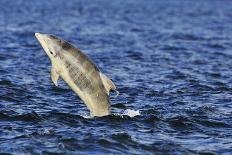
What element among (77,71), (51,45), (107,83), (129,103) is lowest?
(129,103)

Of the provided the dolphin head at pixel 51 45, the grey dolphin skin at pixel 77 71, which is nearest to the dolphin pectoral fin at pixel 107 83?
the grey dolphin skin at pixel 77 71

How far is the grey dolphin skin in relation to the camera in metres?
16.9

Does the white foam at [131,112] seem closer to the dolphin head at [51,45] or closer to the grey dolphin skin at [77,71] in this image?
the grey dolphin skin at [77,71]

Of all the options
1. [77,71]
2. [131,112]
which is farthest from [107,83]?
[131,112]

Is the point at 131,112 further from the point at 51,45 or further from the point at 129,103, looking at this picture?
the point at 51,45

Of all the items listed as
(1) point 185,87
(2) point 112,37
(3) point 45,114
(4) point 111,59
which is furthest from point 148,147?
(2) point 112,37

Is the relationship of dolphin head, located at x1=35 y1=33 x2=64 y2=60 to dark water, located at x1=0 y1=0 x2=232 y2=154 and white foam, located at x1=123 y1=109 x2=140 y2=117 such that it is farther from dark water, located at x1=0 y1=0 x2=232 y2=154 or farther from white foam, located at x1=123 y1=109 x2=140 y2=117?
white foam, located at x1=123 y1=109 x2=140 y2=117

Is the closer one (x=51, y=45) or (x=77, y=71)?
(x=77, y=71)

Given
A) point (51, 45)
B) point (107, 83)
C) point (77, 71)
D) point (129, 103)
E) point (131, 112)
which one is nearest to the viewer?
point (107, 83)

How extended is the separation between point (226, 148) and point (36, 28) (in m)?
37.4

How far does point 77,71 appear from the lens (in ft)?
55.7

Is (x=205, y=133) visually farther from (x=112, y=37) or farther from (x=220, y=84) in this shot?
(x=112, y=37)

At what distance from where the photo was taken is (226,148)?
1559 cm

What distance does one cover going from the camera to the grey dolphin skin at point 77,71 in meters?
16.9
